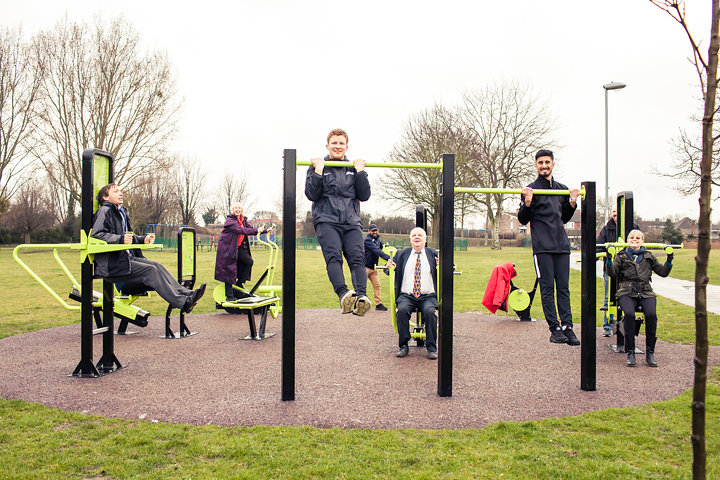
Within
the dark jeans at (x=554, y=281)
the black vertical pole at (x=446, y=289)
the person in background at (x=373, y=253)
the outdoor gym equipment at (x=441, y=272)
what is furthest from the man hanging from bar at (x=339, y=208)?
the person in background at (x=373, y=253)

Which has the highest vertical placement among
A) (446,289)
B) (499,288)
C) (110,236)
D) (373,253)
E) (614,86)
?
(614,86)

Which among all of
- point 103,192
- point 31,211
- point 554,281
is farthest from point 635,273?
point 31,211

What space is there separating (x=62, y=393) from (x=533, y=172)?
37329 millimetres

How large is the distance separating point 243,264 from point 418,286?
4.12m

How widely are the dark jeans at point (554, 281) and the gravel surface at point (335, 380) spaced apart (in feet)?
2.12

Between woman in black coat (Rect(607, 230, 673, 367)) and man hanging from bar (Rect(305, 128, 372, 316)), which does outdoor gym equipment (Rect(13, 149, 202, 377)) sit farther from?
woman in black coat (Rect(607, 230, 673, 367))

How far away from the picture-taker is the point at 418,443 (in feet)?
11.9

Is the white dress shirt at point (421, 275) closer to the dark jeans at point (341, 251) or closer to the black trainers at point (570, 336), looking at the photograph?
the dark jeans at point (341, 251)

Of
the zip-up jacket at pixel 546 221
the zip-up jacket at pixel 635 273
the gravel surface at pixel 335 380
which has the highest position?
the zip-up jacket at pixel 546 221

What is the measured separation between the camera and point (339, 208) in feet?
16.2

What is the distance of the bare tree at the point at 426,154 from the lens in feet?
111

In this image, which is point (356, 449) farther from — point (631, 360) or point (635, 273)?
point (635, 273)

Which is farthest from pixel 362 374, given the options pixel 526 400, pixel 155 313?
pixel 155 313

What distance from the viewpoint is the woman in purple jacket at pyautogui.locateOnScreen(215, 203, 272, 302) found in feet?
29.3
